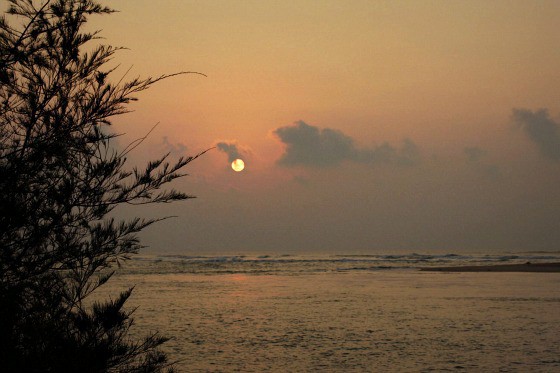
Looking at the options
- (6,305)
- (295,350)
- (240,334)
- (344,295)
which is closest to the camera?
(6,305)

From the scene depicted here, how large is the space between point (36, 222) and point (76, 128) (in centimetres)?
106

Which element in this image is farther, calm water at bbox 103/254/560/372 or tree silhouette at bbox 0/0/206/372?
calm water at bbox 103/254/560/372

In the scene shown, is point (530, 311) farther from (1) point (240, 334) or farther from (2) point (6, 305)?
(2) point (6, 305)

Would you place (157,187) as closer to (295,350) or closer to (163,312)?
(295,350)

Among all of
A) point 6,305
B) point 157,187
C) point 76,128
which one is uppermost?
point 76,128

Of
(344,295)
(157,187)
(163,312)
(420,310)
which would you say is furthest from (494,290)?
(157,187)

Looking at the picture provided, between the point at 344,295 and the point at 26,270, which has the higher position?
the point at 26,270

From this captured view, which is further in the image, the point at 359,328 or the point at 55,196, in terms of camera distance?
the point at 359,328

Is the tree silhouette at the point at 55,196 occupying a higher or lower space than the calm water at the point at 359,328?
higher

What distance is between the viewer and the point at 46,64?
6535mm

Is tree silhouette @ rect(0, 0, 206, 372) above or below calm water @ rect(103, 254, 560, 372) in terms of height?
above

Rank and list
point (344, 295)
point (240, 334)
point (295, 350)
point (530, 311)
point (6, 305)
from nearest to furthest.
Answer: point (6, 305) < point (295, 350) < point (240, 334) < point (530, 311) < point (344, 295)

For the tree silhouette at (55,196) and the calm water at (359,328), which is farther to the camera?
the calm water at (359,328)

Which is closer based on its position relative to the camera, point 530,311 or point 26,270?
point 26,270
